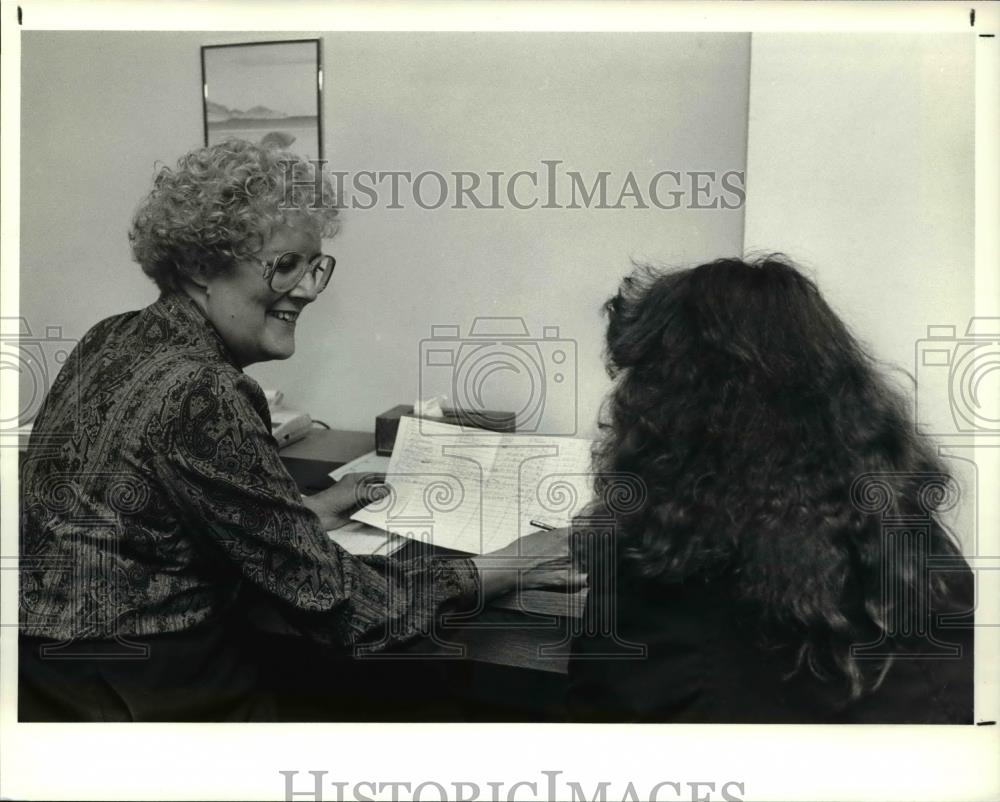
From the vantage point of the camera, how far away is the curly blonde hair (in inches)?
50.6

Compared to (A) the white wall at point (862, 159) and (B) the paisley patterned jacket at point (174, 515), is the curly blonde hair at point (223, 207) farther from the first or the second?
(A) the white wall at point (862, 159)

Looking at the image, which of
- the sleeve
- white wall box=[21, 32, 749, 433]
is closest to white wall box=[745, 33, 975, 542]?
white wall box=[21, 32, 749, 433]

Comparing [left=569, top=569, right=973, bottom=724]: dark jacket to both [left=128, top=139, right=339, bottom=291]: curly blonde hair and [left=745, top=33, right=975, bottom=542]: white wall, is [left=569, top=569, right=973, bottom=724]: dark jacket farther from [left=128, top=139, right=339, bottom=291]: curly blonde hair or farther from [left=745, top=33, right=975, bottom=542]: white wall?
[left=128, top=139, right=339, bottom=291]: curly blonde hair

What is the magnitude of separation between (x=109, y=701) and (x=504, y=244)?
96cm

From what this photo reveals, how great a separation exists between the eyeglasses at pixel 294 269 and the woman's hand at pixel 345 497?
0.99 ft

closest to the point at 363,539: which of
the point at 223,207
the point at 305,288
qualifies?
the point at 305,288

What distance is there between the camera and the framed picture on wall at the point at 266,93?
1328 mm

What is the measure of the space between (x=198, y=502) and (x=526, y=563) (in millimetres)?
498

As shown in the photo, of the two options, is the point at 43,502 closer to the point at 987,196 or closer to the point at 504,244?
the point at 504,244

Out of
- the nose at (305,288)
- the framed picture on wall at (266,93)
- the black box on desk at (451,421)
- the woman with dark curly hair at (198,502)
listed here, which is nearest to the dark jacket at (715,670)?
the woman with dark curly hair at (198,502)

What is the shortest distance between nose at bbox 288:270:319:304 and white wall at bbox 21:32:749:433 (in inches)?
1.0

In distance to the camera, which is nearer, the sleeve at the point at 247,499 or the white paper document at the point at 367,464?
the sleeve at the point at 247,499

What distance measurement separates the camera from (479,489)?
1.35 metres

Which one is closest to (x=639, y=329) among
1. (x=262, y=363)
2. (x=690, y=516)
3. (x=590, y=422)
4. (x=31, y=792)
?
(x=590, y=422)
